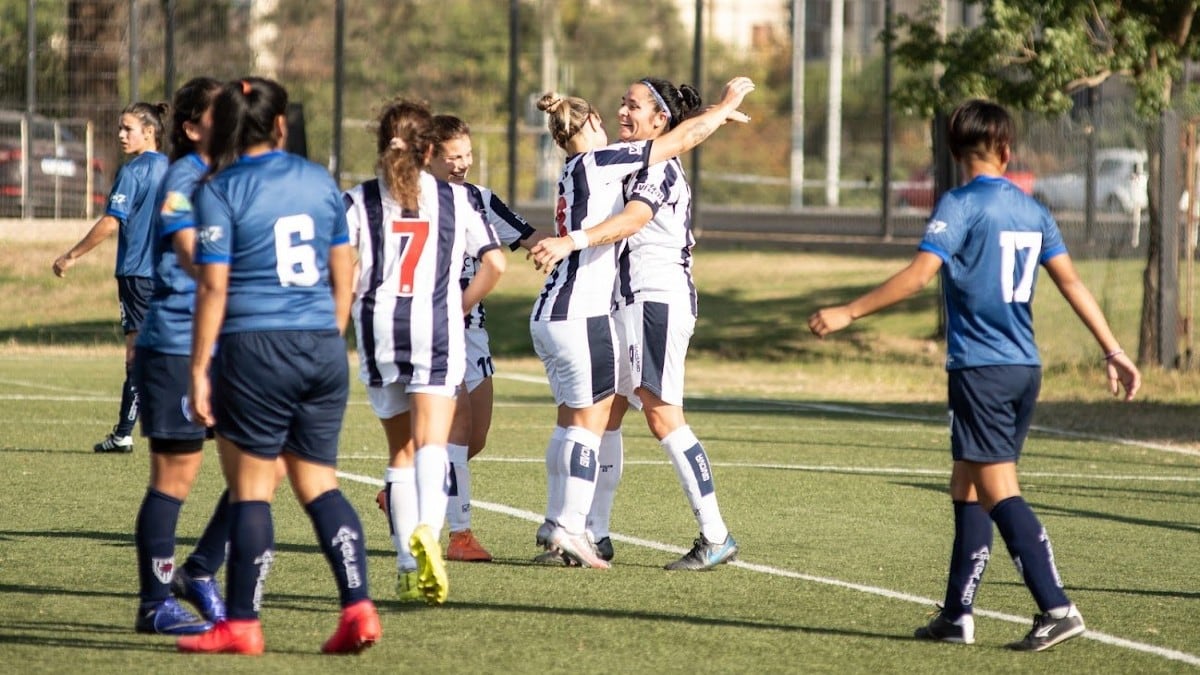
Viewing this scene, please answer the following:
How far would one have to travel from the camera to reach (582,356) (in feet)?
25.7

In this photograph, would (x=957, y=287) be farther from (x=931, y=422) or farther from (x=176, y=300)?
(x=931, y=422)

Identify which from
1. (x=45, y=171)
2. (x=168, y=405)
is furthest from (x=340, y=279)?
(x=45, y=171)

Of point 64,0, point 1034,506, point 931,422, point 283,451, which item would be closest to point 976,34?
point 931,422

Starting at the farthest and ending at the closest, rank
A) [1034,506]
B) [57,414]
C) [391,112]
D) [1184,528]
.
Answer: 1. [57,414]
2. [1034,506]
3. [1184,528]
4. [391,112]

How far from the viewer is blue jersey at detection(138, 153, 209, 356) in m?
6.10

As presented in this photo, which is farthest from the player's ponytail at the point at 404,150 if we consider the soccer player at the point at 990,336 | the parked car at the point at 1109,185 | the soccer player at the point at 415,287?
the parked car at the point at 1109,185

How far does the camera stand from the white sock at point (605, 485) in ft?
Result: 27.2

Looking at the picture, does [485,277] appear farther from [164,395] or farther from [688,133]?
[164,395]

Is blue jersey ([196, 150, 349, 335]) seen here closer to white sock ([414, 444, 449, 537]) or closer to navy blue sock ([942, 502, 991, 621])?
white sock ([414, 444, 449, 537])

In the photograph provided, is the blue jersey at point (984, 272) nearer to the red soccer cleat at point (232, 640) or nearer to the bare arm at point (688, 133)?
the bare arm at point (688, 133)

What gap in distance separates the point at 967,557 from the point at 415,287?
7.71 feet

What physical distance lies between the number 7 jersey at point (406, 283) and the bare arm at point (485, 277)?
0.68 feet

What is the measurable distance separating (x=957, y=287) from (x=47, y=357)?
57.5 feet

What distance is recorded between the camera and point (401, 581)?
7066mm
